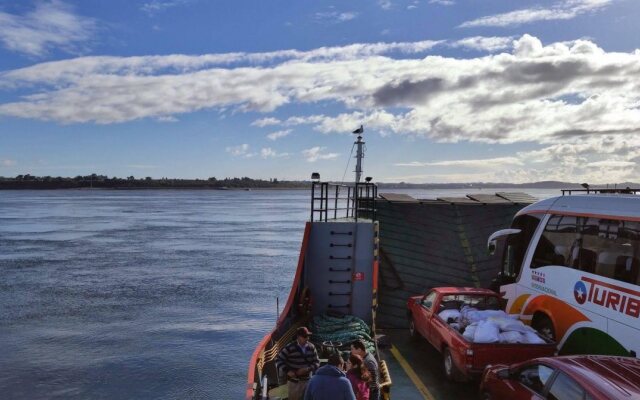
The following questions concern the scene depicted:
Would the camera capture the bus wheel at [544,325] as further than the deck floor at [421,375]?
Yes

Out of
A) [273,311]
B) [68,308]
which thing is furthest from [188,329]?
[68,308]

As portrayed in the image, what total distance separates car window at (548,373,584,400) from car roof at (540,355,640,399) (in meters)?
0.08

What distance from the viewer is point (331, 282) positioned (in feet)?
41.7

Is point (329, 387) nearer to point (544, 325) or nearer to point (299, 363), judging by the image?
point (299, 363)

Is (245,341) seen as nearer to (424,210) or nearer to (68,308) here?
(424,210)

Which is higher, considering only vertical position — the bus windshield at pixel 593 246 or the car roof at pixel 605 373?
the bus windshield at pixel 593 246

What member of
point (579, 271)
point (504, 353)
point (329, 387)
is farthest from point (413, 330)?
point (329, 387)

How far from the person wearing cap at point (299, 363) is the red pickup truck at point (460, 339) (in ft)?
9.97

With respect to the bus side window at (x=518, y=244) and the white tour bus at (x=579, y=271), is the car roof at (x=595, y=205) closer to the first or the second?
the white tour bus at (x=579, y=271)

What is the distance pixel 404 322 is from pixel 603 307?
6.29 m

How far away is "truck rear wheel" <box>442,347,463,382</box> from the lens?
10.0m

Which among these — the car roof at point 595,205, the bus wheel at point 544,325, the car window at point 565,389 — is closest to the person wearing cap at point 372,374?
the car window at point 565,389

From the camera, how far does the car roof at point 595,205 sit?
9.11m

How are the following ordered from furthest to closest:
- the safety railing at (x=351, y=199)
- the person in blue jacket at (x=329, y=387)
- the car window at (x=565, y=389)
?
the safety railing at (x=351, y=199) < the car window at (x=565, y=389) < the person in blue jacket at (x=329, y=387)
